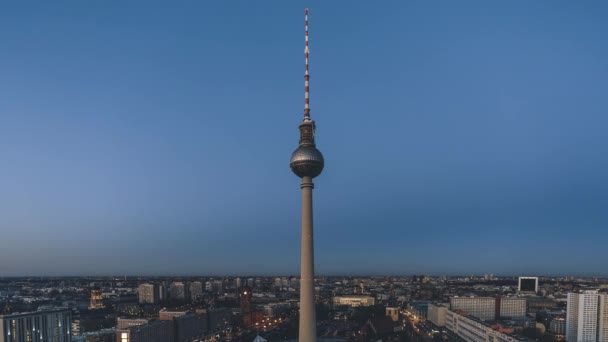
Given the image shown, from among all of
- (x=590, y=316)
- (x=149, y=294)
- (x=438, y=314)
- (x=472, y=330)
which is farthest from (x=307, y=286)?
(x=149, y=294)

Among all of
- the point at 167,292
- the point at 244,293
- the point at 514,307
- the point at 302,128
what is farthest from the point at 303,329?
the point at 167,292

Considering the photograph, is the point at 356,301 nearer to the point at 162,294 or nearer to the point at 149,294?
the point at 162,294

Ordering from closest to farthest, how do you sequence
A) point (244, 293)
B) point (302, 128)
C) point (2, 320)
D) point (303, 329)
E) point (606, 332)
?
point (303, 329), point (302, 128), point (2, 320), point (606, 332), point (244, 293)

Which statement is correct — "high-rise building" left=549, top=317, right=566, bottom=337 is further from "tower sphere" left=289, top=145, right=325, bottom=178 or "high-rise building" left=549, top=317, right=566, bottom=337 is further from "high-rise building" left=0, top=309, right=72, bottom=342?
"high-rise building" left=0, top=309, right=72, bottom=342

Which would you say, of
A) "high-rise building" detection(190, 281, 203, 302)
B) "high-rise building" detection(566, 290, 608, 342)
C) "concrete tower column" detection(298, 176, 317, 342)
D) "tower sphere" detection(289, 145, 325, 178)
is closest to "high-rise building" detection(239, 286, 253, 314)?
"high-rise building" detection(190, 281, 203, 302)

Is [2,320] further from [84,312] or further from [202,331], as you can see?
[84,312]

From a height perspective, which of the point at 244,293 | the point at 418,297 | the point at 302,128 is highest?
the point at 302,128

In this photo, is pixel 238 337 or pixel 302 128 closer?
pixel 302 128
